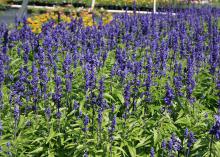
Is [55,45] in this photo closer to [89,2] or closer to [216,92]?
[216,92]

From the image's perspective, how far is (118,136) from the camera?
15.6 feet

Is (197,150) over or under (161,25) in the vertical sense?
under

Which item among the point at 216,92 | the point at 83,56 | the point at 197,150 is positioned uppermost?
the point at 83,56

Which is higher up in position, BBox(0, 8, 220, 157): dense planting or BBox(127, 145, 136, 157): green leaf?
BBox(0, 8, 220, 157): dense planting

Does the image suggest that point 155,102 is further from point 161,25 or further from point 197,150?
point 161,25

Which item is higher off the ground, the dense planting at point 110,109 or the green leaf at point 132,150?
the dense planting at point 110,109

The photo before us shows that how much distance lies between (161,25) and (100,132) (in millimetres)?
5305

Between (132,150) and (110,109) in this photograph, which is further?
(110,109)

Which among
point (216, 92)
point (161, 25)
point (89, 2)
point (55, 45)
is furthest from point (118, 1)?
point (216, 92)

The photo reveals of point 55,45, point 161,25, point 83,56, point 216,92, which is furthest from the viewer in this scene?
point 161,25

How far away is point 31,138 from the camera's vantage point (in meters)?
5.10

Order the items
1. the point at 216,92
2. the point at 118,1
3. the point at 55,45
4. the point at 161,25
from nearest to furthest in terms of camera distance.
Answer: the point at 216,92 < the point at 55,45 < the point at 161,25 < the point at 118,1

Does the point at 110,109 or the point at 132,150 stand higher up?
the point at 110,109

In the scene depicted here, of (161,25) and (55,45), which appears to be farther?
(161,25)
